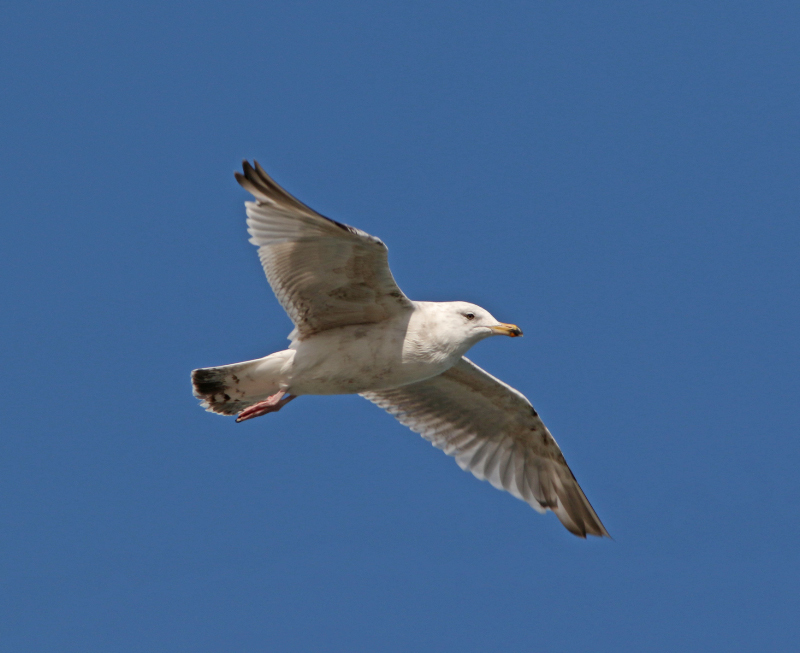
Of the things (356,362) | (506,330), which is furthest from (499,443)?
(356,362)

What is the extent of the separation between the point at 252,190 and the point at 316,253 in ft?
2.72

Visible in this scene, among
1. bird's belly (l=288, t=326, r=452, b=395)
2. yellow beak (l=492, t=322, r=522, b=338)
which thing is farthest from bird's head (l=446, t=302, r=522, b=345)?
bird's belly (l=288, t=326, r=452, b=395)

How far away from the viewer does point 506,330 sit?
9.74 meters

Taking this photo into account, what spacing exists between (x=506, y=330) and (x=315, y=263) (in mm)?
1909

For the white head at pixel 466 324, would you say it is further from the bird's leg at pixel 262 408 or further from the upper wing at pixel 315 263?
the bird's leg at pixel 262 408

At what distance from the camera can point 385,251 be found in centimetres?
920

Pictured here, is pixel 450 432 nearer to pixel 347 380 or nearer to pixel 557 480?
pixel 557 480

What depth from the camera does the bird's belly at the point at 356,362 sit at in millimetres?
9766

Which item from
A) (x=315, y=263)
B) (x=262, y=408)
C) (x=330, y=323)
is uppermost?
(x=315, y=263)

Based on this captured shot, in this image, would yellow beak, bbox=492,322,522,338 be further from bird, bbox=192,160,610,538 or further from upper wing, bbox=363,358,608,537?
upper wing, bbox=363,358,608,537

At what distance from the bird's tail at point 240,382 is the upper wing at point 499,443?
1958 millimetres

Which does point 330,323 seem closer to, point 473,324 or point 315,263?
point 315,263

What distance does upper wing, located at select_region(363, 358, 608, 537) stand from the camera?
11875 mm

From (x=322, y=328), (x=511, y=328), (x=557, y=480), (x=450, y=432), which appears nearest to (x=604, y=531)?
(x=557, y=480)
